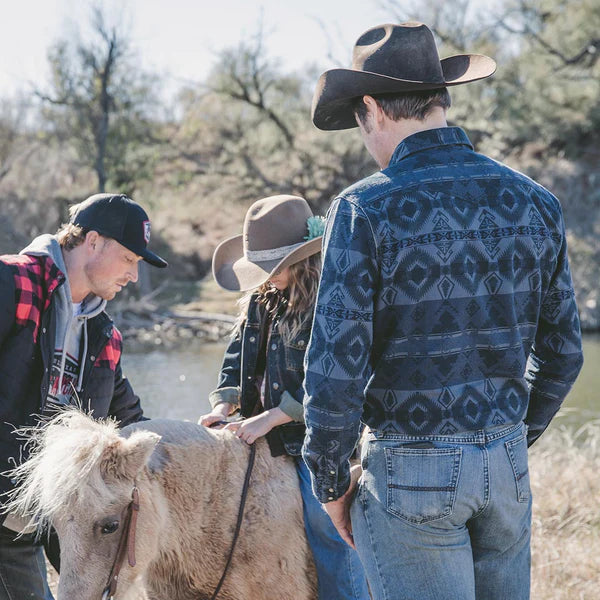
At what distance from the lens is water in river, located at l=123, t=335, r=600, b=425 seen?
395 inches

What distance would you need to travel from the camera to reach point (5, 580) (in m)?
2.94

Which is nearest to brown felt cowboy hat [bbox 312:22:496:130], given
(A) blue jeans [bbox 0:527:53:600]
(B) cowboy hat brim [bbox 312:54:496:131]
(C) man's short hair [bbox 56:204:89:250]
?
(B) cowboy hat brim [bbox 312:54:496:131]

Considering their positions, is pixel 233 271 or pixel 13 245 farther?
pixel 13 245

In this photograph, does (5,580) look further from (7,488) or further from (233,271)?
(233,271)

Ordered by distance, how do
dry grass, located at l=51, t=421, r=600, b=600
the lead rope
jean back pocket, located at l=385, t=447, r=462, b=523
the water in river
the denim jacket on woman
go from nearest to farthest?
jean back pocket, located at l=385, t=447, r=462, b=523
the lead rope
the denim jacket on woman
dry grass, located at l=51, t=421, r=600, b=600
the water in river

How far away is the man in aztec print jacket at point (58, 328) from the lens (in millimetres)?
2758

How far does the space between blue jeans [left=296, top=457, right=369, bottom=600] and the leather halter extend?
767 millimetres

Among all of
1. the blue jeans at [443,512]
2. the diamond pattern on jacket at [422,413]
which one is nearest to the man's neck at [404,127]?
the diamond pattern on jacket at [422,413]

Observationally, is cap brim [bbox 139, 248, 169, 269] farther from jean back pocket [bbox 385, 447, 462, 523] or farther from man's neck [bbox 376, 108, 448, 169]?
jean back pocket [bbox 385, 447, 462, 523]

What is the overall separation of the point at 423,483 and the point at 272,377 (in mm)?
1307

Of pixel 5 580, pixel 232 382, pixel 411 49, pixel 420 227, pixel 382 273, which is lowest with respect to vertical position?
pixel 5 580

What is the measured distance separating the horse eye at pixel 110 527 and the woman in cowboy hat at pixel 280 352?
0.67 meters

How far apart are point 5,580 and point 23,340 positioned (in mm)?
998

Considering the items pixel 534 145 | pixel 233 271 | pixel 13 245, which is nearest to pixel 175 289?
pixel 13 245
